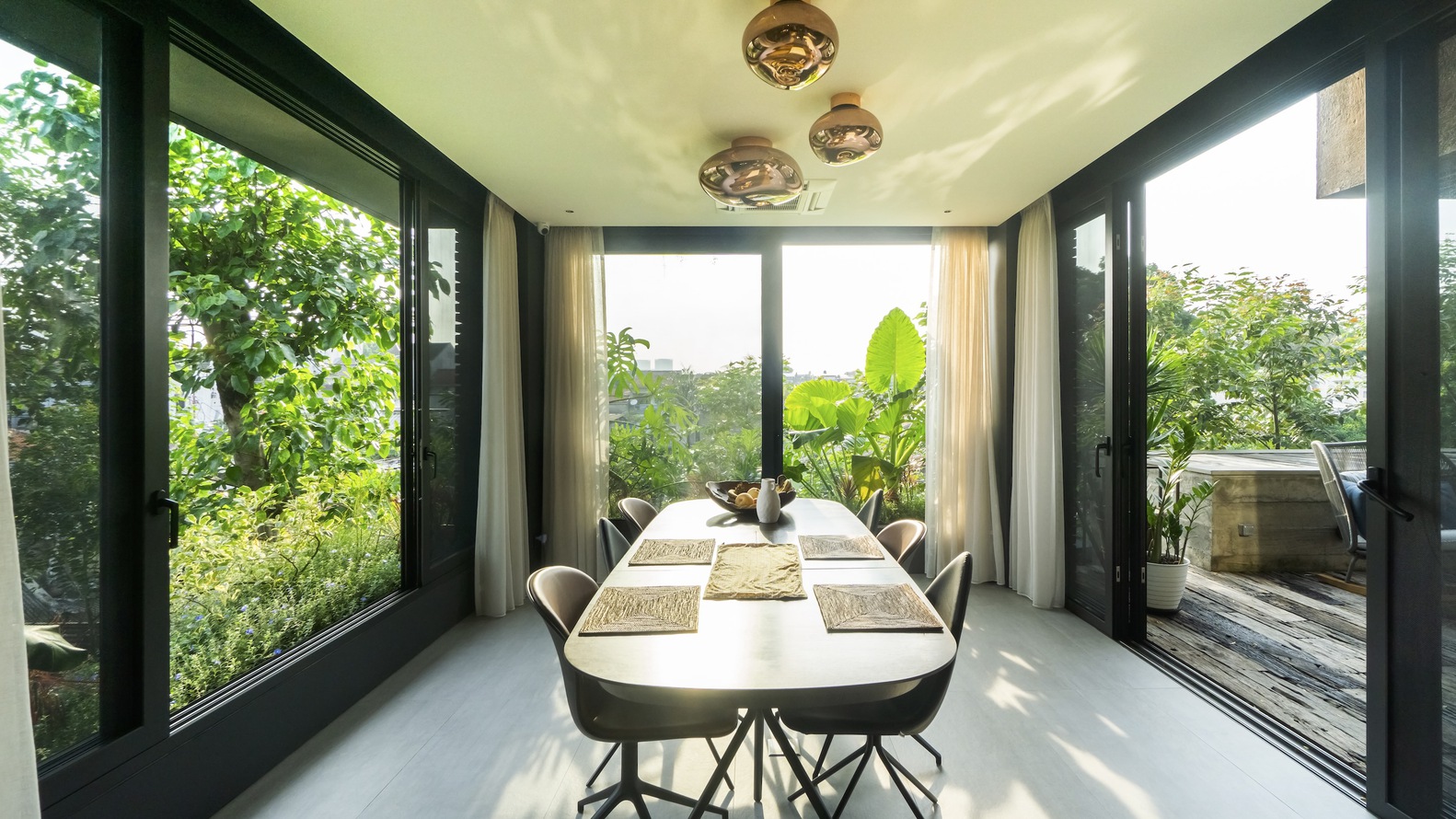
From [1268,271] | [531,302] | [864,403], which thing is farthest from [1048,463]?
[531,302]

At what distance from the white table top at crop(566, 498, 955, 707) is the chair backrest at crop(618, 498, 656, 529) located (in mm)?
1320

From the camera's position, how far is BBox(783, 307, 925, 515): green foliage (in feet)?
14.3

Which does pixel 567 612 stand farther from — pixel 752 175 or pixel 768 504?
pixel 752 175

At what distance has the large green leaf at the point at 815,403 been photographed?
4.37 m

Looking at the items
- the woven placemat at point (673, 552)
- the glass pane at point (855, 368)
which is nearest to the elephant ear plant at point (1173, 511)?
the glass pane at point (855, 368)

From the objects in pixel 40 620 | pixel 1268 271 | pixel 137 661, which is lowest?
pixel 137 661

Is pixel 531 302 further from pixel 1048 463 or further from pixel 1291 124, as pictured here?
pixel 1291 124

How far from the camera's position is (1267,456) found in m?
4.88

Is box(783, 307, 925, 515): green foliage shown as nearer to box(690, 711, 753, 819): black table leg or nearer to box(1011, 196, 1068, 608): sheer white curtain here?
box(1011, 196, 1068, 608): sheer white curtain

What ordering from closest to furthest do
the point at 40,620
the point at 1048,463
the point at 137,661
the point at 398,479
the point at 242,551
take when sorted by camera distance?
the point at 40,620
the point at 137,661
the point at 242,551
the point at 398,479
the point at 1048,463

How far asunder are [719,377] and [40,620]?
3.54 metres

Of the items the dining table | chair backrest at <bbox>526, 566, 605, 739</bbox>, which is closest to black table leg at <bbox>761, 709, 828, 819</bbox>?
the dining table

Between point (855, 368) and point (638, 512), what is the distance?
2154 mm

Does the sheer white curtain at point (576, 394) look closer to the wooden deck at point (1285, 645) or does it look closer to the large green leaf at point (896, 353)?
the large green leaf at point (896, 353)
